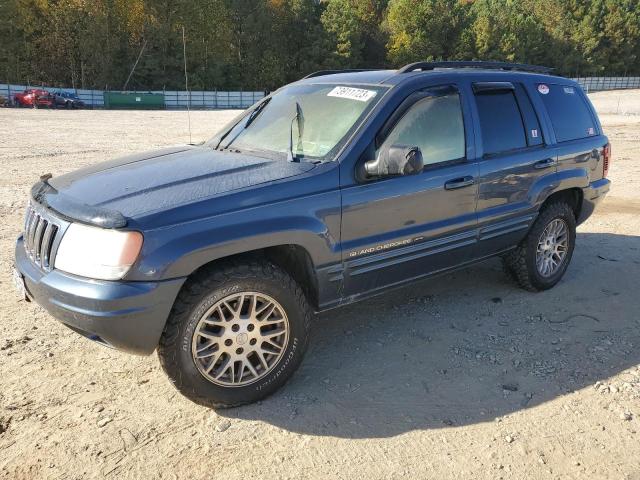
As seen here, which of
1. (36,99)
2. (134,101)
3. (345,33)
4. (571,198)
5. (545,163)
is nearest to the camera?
(545,163)

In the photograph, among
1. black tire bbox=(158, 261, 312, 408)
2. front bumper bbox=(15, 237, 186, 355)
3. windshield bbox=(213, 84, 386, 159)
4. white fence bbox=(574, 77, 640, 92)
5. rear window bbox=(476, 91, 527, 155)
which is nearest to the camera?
front bumper bbox=(15, 237, 186, 355)

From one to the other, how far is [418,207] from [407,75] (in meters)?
0.98

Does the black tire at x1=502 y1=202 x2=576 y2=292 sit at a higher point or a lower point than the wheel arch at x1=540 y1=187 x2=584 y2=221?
lower

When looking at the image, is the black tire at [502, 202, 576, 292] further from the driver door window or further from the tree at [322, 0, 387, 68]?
the tree at [322, 0, 387, 68]

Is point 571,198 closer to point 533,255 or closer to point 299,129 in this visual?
point 533,255

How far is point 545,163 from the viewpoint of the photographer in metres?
4.81

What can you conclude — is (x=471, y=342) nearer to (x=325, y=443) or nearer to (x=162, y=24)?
(x=325, y=443)

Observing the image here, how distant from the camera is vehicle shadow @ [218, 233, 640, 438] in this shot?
329 centimetres

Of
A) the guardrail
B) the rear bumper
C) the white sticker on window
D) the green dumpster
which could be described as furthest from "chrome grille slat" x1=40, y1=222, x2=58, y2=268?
the green dumpster

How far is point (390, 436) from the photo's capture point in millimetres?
3078

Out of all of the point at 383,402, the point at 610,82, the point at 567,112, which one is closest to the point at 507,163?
the point at 567,112

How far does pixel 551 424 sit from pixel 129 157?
3.38 meters

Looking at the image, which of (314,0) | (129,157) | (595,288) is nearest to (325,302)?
(129,157)

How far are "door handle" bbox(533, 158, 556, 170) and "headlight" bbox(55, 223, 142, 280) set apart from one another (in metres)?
3.39
